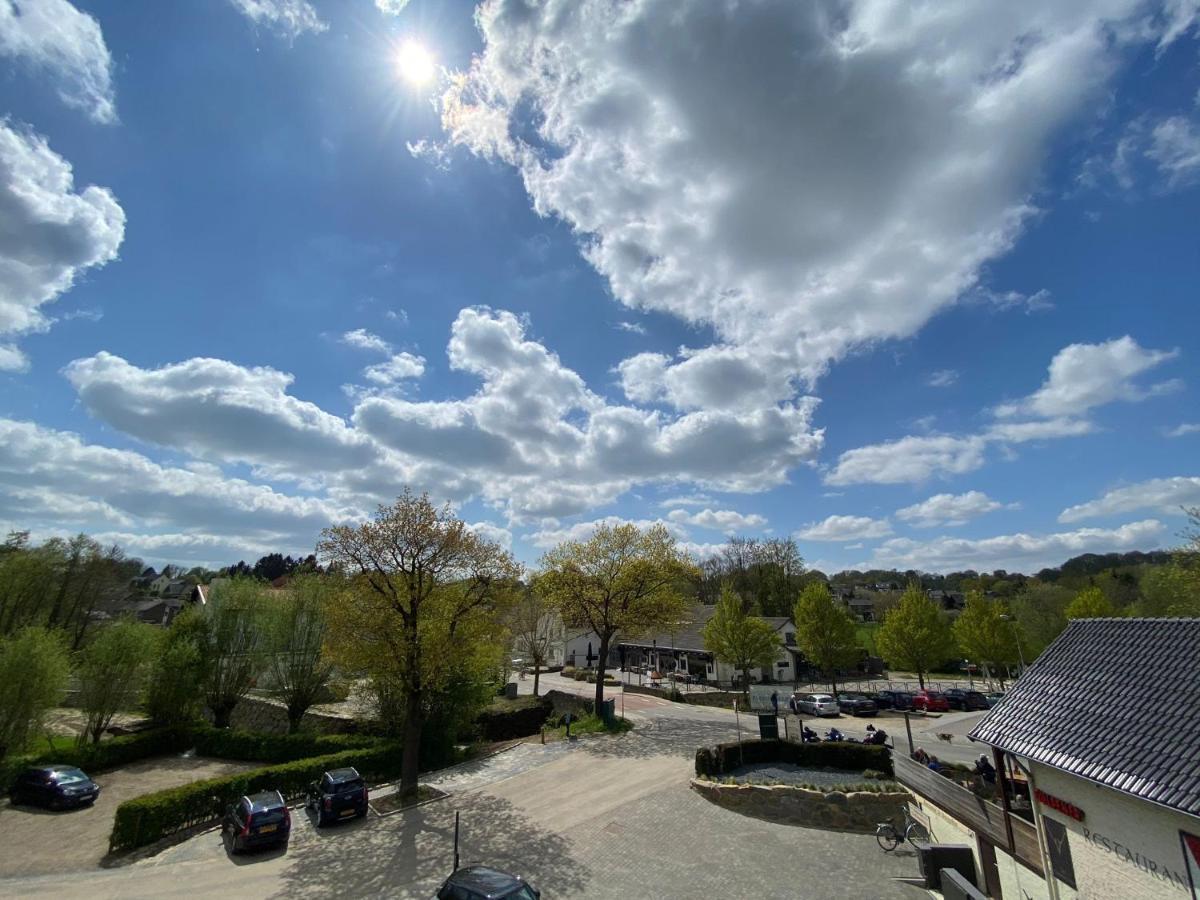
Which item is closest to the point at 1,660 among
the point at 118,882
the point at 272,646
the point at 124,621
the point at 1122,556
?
the point at 124,621

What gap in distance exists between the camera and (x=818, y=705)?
122 ft

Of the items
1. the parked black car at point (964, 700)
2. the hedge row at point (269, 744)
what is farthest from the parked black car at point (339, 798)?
the parked black car at point (964, 700)

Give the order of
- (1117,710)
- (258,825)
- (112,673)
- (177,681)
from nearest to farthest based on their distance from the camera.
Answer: (1117,710)
(258,825)
(112,673)
(177,681)

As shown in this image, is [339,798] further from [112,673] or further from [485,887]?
[112,673]

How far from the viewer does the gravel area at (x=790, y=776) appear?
19.3m

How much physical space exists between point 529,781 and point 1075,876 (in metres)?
16.3

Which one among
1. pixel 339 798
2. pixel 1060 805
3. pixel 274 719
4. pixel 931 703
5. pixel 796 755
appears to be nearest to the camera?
pixel 1060 805

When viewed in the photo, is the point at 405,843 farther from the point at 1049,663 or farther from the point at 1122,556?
the point at 1122,556

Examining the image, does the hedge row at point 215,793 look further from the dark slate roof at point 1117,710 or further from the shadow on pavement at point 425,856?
the dark slate roof at point 1117,710

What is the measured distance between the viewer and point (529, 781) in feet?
70.4

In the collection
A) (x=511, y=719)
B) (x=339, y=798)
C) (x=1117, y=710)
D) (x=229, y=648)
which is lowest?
(x=339, y=798)

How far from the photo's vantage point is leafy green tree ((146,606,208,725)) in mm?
32125

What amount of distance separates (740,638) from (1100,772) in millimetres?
33877

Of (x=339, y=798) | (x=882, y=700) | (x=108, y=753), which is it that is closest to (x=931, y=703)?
(x=882, y=700)
